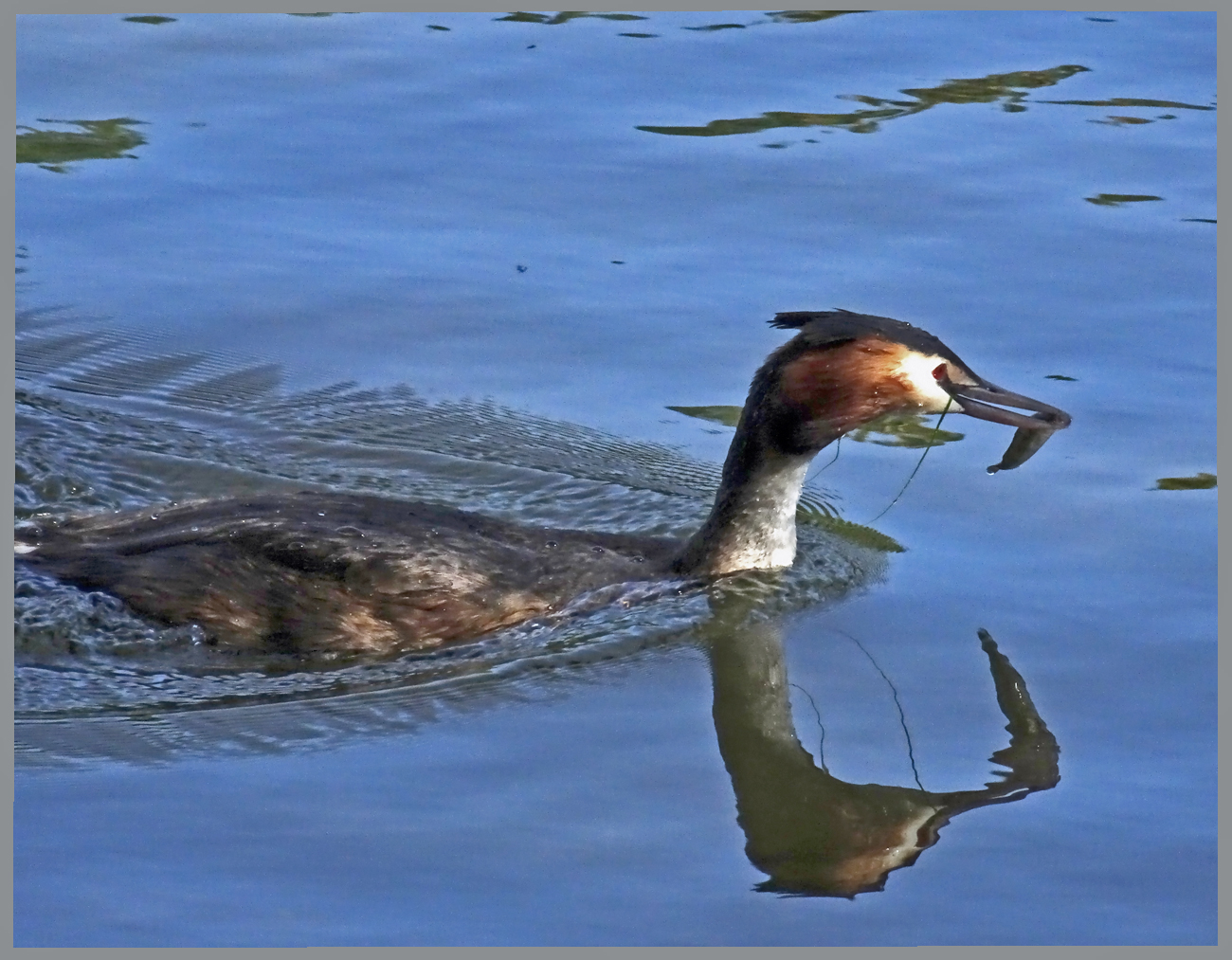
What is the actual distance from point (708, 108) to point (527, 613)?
5.73 meters

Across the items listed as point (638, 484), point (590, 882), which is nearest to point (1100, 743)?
point (590, 882)

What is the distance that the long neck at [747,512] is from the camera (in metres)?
7.94

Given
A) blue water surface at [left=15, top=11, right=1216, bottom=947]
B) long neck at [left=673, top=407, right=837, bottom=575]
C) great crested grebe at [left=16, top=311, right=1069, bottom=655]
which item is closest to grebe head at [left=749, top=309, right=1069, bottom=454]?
great crested grebe at [left=16, top=311, right=1069, bottom=655]

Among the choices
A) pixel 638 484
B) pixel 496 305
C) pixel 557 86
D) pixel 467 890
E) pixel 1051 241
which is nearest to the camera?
pixel 467 890

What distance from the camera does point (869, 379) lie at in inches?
299

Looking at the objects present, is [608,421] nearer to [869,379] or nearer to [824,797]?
[869,379]

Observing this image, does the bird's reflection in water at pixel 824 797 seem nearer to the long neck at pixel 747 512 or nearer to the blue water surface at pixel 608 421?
the blue water surface at pixel 608 421

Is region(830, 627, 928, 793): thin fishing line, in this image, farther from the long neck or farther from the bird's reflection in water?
the long neck

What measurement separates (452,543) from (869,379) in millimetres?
1724

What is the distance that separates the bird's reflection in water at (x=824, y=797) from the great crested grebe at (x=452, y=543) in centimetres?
90

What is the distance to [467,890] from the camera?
5602 mm

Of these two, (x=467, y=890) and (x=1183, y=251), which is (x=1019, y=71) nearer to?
(x=1183, y=251)

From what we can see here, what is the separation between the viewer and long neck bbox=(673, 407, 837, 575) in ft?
26.0

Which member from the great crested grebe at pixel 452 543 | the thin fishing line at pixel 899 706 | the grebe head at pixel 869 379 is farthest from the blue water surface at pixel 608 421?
the grebe head at pixel 869 379
